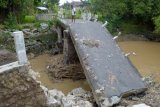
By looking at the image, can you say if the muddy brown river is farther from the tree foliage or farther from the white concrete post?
the white concrete post

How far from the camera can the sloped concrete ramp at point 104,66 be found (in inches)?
348

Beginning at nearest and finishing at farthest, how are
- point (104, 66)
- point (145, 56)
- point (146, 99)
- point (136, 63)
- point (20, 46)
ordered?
point (20, 46) < point (146, 99) < point (104, 66) < point (136, 63) < point (145, 56)

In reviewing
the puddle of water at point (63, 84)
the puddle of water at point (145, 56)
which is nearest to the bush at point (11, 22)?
the puddle of water at point (63, 84)

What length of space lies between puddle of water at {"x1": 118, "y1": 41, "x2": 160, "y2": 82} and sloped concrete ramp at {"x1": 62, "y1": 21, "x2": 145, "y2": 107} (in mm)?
2431

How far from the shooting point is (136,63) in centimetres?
1523

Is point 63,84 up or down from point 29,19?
down

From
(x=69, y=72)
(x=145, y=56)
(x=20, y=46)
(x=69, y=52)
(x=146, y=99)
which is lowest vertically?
(x=145, y=56)

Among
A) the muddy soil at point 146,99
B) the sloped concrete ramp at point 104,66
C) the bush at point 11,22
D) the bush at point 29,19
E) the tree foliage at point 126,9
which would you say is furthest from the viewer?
the bush at point 29,19

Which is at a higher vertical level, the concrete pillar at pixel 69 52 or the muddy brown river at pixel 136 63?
the concrete pillar at pixel 69 52

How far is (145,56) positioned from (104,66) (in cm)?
752

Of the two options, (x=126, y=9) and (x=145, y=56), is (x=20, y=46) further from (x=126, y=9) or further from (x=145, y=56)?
(x=126, y=9)

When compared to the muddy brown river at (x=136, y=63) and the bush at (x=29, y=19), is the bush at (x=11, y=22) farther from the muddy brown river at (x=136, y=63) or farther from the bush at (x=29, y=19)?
the muddy brown river at (x=136, y=63)

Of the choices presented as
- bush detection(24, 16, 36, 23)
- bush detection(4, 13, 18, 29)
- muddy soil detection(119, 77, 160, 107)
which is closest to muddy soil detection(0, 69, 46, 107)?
muddy soil detection(119, 77, 160, 107)

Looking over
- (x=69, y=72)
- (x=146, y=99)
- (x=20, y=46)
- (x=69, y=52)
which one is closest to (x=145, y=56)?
(x=69, y=52)
